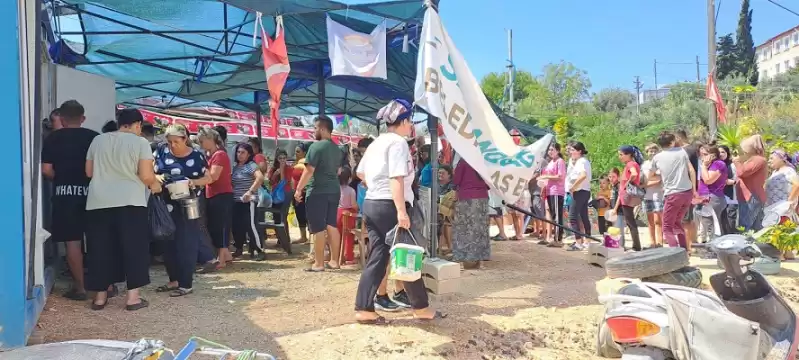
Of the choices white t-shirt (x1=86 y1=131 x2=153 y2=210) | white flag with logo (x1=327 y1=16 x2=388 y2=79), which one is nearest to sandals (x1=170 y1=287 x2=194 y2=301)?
white t-shirt (x1=86 y1=131 x2=153 y2=210)

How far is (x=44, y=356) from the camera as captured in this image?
5.29ft

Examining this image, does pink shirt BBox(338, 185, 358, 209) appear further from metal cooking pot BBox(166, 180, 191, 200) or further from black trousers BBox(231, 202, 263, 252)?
metal cooking pot BBox(166, 180, 191, 200)

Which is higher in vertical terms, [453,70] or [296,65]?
[296,65]

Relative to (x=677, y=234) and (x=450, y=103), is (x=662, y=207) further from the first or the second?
(x=450, y=103)

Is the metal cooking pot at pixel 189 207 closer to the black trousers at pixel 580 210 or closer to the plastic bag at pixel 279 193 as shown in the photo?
the plastic bag at pixel 279 193

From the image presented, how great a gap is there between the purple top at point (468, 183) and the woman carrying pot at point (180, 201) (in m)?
2.87

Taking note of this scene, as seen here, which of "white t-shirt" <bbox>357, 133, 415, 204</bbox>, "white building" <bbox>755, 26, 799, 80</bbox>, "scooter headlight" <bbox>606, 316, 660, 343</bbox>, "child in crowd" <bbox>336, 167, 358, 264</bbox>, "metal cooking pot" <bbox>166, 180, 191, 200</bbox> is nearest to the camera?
"scooter headlight" <bbox>606, 316, 660, 343</bbox>

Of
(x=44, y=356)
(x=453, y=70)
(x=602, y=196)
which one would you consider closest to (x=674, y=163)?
(x=453, y=70)

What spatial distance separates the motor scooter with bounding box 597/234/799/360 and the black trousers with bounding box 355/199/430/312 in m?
1.55

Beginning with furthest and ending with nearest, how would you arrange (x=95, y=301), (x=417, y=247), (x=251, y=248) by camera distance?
(x=251, y=248) → (x=95, y=301) → (x=417, y=247)

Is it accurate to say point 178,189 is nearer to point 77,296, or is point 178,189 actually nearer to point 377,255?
point 77,296

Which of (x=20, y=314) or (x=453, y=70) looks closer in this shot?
(x=20, y=314)

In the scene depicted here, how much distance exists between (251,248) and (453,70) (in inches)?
153

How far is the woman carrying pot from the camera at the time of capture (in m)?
5.36
